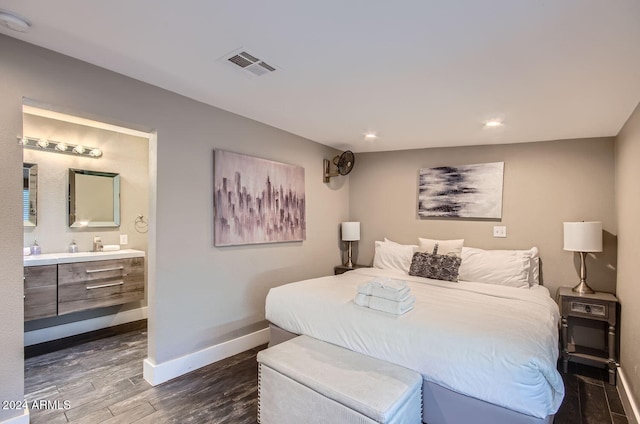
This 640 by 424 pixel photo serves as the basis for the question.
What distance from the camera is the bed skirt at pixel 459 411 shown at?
1665mm

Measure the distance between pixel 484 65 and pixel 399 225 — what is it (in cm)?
267

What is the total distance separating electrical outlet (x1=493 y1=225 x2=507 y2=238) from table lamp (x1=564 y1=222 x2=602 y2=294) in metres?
0.62

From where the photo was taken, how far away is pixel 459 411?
5.93ft

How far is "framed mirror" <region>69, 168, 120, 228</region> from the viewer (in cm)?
361

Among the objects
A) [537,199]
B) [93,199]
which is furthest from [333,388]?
[93,199]

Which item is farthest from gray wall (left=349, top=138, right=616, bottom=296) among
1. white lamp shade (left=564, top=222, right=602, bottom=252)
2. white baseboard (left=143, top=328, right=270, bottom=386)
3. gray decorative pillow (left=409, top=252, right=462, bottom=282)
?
white baseboard (left=143, top=328, right=270, bottom=386)

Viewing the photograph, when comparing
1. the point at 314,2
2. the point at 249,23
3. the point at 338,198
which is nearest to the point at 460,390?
the point at 314,2

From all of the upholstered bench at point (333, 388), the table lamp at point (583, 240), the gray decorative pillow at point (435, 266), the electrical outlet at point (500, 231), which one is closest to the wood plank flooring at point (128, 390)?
the upholstered bench at point (333, 388)

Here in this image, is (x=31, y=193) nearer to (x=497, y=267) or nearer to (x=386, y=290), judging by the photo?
(x=386, y=290)

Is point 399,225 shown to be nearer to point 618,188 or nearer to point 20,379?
point 618,188

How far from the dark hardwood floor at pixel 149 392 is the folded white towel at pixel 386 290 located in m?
1.17

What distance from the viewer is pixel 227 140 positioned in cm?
304

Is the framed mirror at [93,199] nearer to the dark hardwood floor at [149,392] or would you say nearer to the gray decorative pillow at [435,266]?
the dark hardwood floor at [149,392]

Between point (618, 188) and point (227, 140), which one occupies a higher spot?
point (227, 140)
